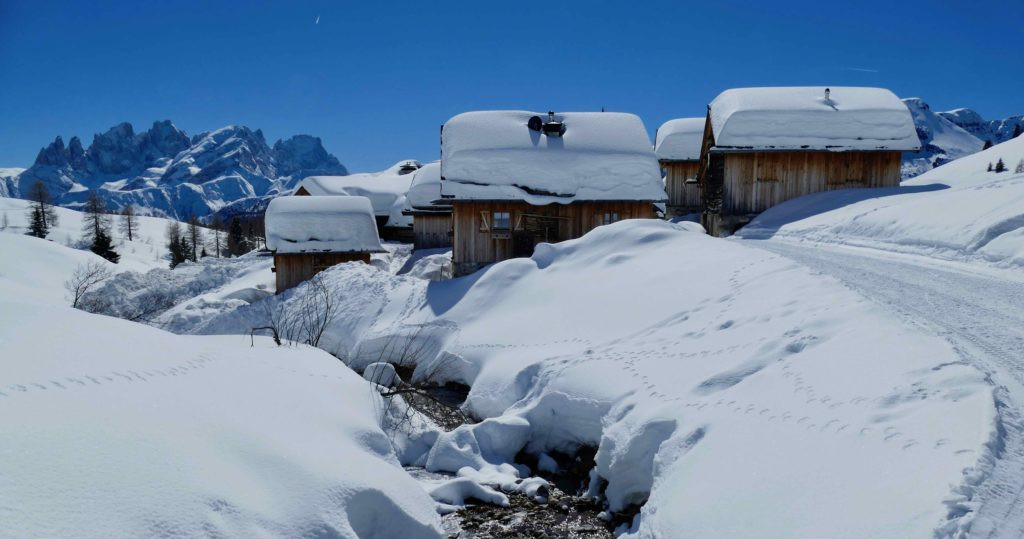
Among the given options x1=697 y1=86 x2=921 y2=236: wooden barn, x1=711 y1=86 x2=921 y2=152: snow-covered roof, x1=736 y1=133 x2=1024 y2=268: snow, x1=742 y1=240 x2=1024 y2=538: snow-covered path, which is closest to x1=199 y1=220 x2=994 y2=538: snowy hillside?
x1=742 y1=240 x2=1024 y2=538: snow-covered path

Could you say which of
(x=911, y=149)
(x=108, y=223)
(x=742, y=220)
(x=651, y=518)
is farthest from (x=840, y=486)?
(x=108, y=223)

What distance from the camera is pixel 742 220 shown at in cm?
2488

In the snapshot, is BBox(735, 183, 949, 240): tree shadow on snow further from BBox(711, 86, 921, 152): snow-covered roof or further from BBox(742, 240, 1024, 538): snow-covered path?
BBox(742, 240, 1024, 538): snow-covered path

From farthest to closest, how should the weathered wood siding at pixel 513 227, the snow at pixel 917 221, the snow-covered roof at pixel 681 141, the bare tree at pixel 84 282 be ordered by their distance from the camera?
the snow-covered roof at pixel 681 141 < the weathered wood siding at pixel 513 227 < the bare tree at pixel 84 282 < the snow at pixel 917 221

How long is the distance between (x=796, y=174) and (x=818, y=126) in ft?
6.60

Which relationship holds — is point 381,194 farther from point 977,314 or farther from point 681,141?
point 977,314

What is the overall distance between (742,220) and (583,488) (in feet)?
60.0

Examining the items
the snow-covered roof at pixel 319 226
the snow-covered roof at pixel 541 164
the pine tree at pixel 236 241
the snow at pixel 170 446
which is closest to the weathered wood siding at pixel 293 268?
the snow-covered roof at pixel 319 226

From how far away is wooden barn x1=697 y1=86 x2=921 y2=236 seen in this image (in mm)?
24000

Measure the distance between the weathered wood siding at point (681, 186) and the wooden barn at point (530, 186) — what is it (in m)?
14.3

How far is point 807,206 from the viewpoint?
885 inches

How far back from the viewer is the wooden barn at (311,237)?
92.6 ft

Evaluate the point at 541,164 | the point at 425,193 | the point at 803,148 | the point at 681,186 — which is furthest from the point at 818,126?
the point at 425,193

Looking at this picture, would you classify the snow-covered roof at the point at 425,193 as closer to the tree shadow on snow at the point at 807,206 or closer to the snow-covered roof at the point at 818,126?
the snow-covered roof at the point at 818,126
